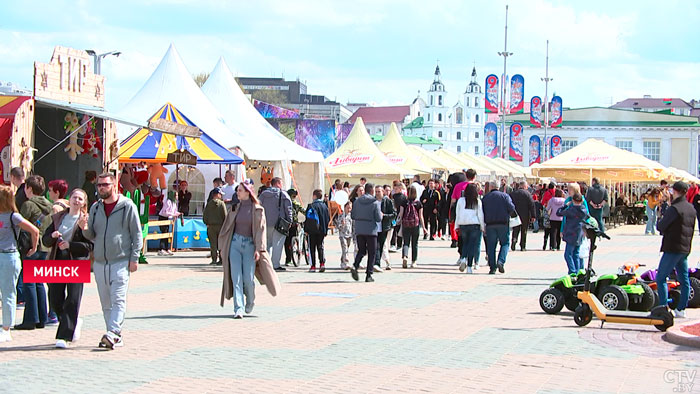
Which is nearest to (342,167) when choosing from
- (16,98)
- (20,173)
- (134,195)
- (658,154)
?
(134,195)

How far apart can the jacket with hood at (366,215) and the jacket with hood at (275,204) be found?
4.56ft

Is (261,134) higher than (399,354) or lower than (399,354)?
higher

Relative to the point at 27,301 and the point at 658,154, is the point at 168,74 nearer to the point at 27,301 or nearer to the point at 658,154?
the point at 27,301

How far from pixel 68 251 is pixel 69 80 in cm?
684

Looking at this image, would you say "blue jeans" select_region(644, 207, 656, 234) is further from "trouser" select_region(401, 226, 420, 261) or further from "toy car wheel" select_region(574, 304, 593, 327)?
"toy car wheel" select_region(574, 304, 593, 327)

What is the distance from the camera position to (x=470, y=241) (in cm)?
1719

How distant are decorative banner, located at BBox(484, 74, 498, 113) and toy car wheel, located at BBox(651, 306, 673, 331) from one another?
44.5 m

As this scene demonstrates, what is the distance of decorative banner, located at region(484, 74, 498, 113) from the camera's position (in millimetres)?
54312

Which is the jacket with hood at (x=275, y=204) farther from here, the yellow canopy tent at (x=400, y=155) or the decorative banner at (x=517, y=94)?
the decorative banner at (x=517, y=94)

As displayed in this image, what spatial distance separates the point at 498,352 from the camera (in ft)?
29.0

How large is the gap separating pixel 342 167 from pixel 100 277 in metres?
26.9

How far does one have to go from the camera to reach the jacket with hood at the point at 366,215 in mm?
15602

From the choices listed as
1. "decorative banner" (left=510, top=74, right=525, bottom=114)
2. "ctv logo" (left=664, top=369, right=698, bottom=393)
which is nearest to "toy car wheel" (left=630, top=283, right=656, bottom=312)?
"ctv logo" (left=664, top=369, right=698, bottom=393)

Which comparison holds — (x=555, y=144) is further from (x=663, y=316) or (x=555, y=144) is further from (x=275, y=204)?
(x=663, y=316)
